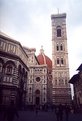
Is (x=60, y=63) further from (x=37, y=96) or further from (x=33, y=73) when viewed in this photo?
(x=37, y=96)

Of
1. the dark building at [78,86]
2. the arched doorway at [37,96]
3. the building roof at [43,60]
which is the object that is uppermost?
the building roof at [43,60]

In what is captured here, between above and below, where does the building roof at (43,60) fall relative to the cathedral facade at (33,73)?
above

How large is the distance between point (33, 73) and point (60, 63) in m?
6.25

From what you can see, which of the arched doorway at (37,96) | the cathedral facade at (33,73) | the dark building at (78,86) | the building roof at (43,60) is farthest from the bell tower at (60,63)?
the dark building at (78,86)

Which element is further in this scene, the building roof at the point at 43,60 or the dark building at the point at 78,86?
the building roof at the point at 43,60

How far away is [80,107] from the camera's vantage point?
17422mm

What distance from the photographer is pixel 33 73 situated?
1336 inches

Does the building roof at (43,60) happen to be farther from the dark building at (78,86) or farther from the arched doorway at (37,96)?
the dark building at (78,86)

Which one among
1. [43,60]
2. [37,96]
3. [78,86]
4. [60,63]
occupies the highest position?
[43,60]

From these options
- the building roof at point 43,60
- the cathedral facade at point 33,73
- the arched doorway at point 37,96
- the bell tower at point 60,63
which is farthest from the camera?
the building roof at point 43,60

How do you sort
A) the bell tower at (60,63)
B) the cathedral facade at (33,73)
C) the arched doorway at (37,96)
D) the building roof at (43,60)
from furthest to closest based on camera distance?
the building roof at (43,60)
the bell tower at (60,63)
the arched doorway at (37,96)
the cathedral facade at (33,73)

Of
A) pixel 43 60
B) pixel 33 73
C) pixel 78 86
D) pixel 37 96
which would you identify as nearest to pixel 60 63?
pixel 33 73

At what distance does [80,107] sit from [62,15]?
25802 millimetres

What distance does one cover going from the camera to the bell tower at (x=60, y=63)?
3203 centimetres
